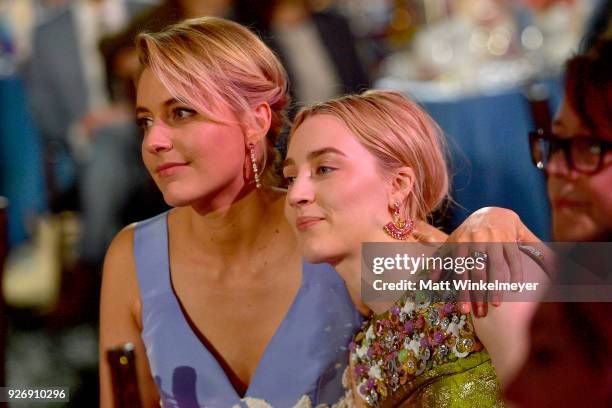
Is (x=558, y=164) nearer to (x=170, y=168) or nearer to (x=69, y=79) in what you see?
(x=170, y=168)

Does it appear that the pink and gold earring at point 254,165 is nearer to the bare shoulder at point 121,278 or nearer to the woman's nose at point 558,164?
the bare shoulder at point 121,278

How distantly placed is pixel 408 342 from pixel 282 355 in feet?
1.03

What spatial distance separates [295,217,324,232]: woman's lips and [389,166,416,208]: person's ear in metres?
0.12

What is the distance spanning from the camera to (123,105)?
3.30 m

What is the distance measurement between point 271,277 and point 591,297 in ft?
1.96

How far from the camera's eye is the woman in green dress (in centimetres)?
144

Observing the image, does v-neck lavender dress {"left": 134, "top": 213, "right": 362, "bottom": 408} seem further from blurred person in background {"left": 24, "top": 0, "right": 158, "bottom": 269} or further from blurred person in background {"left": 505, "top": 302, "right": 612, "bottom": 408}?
blurred person in background {"left": 24, "top": 0, "right": 158, "bottom": 269}

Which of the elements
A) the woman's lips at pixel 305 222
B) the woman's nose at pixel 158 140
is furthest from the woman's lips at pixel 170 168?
the woman's lips at pixel 305 222

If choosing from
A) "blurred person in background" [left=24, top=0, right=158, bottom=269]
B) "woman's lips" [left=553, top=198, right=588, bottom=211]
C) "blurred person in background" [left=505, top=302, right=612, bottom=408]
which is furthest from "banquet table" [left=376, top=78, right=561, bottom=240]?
"blurred person in background" [left=24, top=0, right=158, bottom=269]

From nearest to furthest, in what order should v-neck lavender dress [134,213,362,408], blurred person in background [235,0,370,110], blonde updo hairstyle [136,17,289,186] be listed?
blonde updo hairstyle [136,17,289,186], v-neck lavender dress [134,213,362,408], blurred person in background [235,0,370,110]

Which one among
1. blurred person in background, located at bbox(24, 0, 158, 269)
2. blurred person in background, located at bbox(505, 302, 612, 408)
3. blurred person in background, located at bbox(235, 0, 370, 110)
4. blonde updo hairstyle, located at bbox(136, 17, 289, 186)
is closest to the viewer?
blurred person in background, located at bbox(505, 302, 612, 408)

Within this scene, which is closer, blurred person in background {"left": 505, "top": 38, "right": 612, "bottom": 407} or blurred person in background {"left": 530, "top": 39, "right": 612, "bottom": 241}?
blurred person in background {"left": 505, "top": 38, "right": 612, "bottom": 407}

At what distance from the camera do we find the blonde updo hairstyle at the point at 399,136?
58.5 inches

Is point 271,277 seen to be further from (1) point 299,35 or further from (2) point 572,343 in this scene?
(1) point 299,35
